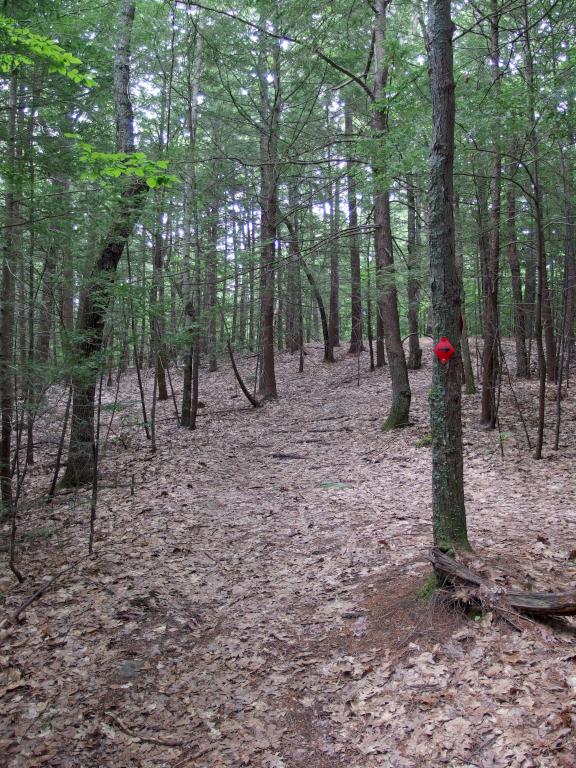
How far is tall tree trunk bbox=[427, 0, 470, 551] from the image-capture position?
13.5 feet

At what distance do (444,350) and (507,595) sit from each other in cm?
195

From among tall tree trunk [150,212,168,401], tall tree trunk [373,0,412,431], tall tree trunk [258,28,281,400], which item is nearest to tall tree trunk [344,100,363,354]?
tall tree trunk [258,28,281,400]

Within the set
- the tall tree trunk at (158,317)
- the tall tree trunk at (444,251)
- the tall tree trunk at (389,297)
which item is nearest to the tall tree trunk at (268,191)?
the tall tree trunk at (158,317)

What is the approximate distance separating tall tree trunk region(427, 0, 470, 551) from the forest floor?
1041 millimetres

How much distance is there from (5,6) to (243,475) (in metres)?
7.85

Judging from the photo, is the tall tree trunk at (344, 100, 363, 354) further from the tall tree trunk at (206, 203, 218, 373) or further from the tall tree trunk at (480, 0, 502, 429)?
the tall tree trunk at (480, 0, 502, 429)

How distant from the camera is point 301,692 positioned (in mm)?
3785

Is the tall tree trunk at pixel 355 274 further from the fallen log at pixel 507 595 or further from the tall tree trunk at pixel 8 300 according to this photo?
the fallen log at pixel 507 595

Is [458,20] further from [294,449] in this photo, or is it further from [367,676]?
[367,676]

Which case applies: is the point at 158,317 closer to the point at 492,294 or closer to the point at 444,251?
the point at 492,294

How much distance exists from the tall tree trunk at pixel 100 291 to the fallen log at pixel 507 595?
4.99 metres

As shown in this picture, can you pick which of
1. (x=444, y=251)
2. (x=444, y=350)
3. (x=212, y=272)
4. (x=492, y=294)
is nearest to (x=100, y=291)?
(x=444, y=251)

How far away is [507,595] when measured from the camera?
382 centimetres

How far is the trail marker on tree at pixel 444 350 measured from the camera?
4027mm
